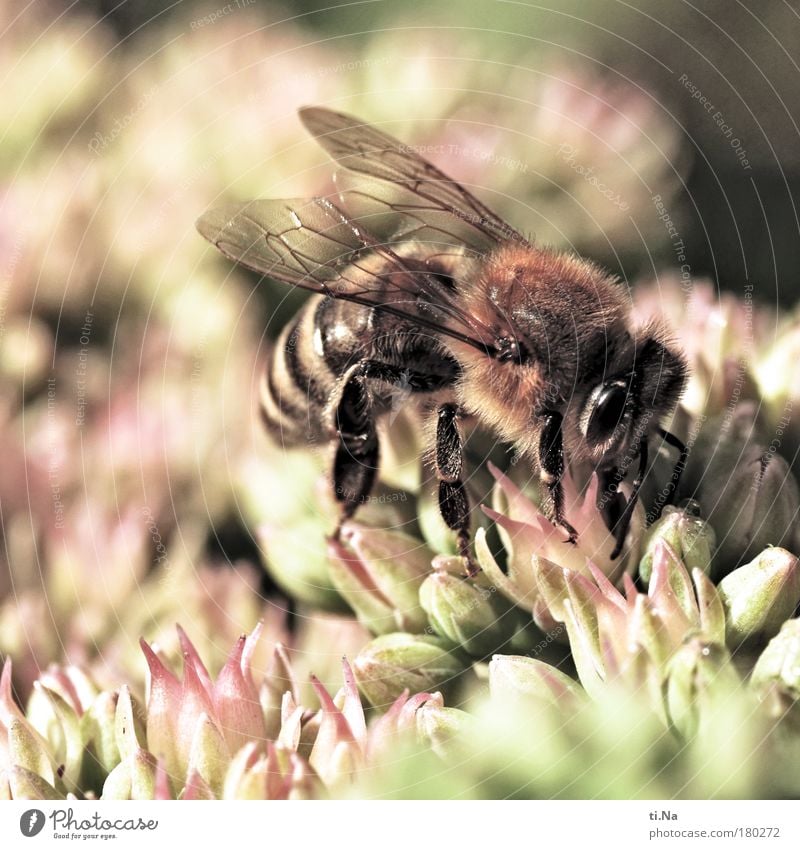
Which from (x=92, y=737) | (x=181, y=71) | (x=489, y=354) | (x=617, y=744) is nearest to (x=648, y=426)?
(x=489, y=354)

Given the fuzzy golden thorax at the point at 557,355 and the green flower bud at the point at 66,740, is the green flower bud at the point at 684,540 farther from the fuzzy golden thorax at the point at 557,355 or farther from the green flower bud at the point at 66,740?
the green flower bud at the point at 66,740

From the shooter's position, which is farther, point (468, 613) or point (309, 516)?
point (309, 516)

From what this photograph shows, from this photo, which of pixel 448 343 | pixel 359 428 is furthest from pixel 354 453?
pixel 448 343

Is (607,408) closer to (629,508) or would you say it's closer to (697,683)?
(629,508)

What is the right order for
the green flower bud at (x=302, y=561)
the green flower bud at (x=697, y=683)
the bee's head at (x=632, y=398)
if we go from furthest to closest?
the green flower bud at (x=302, y=561), the bee's head at (x=632, y=398), the green flower bud at (x=697, y=683)

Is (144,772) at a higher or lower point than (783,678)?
lower

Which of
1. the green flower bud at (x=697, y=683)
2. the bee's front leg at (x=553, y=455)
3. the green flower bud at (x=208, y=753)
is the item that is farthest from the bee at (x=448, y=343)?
the green flower bud at (x=208, y=753)

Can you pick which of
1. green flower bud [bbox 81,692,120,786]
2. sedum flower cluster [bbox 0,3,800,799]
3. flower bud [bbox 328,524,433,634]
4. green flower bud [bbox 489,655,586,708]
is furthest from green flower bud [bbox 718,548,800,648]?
green flower bud [bbox 81,692,120,786]
